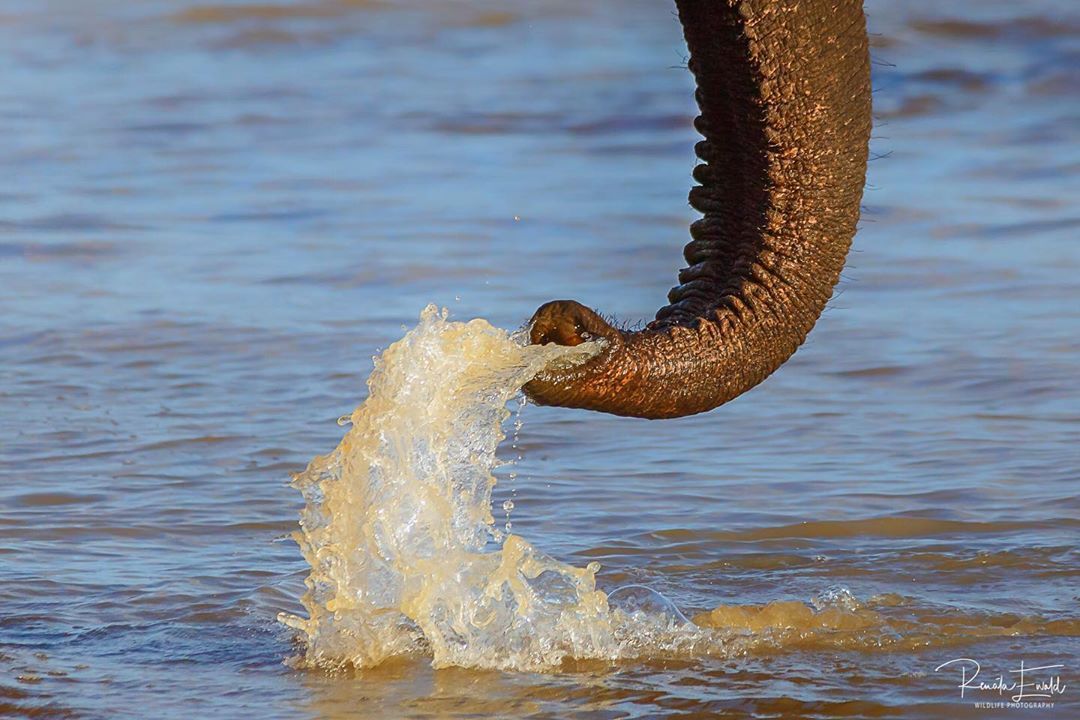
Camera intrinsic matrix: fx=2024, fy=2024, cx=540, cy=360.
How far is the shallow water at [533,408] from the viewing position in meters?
4.25

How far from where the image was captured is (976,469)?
5.87 metres

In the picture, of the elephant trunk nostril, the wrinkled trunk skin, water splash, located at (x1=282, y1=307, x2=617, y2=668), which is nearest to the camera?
the elephant trunk nostril

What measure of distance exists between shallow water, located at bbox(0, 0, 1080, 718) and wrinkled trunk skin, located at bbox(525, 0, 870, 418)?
2.77 feet

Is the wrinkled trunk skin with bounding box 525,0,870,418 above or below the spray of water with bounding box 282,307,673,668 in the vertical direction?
above

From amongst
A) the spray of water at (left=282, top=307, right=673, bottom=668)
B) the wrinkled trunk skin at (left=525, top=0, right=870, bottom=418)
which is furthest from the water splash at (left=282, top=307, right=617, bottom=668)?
the wrinkled trunk skin at (left=525, top=0, right=870, bottom=418)

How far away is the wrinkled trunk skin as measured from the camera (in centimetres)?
331

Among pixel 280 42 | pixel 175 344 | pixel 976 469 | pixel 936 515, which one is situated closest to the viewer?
pixel 936 515

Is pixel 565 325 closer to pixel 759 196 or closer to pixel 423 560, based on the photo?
pixel 759 196

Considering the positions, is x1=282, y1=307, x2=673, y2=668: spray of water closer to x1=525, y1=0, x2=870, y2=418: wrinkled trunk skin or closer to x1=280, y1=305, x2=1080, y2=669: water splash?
x1=280, y1=305, x2=1080, y2=669: water splash

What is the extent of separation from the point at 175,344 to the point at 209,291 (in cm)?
89

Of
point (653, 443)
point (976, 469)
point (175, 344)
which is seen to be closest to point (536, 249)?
point (175, 344)

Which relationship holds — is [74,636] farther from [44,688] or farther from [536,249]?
[536,249]

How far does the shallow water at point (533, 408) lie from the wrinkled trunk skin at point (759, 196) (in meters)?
0.84

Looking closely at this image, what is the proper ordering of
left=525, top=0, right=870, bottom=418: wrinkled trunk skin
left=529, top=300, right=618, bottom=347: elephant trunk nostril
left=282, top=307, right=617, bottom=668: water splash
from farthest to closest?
left=282, top=307, right=617, bottom=668: water splash < left=525, top=0, right=870, bottom=418: wrinkled trunk skin < left=529, top=300, right=618, bottom=347: elephant trunk nostril
